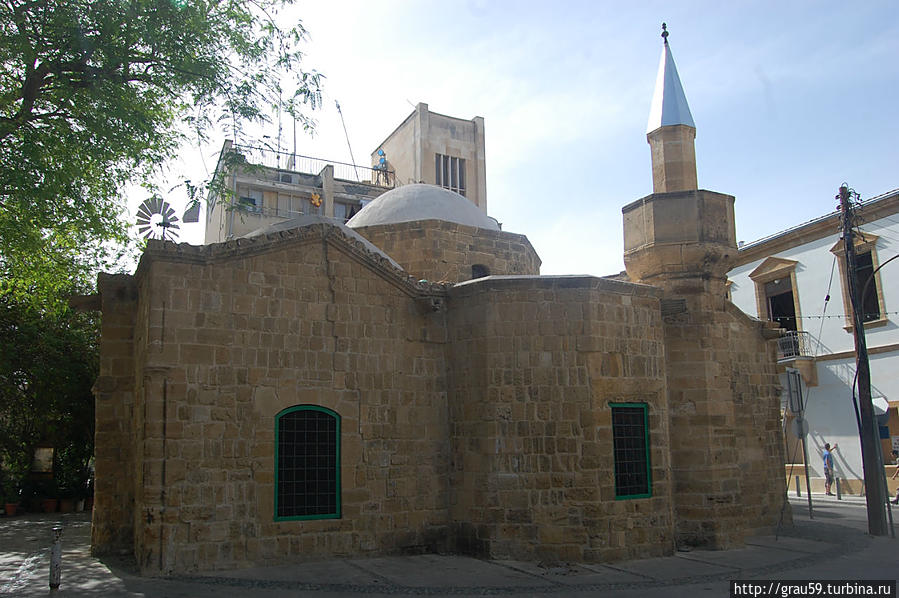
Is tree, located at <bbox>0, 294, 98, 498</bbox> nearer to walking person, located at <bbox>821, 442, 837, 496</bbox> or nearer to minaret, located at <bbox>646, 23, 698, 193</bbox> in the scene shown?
minaret, located at <bbox>646, 23, 698, 193</bbox>

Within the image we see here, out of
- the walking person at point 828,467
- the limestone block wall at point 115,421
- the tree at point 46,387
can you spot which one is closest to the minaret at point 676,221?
the limestone block wall at point 115,421

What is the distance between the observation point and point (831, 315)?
21.5 m

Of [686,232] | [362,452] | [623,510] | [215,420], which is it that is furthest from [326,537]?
[686,232]

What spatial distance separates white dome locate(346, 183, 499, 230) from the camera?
14547 millimetres

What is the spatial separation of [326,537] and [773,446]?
8450mm

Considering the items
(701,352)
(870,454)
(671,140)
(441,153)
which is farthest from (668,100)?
(441,153)

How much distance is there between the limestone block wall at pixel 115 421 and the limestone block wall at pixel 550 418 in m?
4.73

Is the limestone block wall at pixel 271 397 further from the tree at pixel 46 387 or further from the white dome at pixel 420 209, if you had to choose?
the tree at pixel 46 387

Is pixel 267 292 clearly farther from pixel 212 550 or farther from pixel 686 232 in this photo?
pixel 686 232

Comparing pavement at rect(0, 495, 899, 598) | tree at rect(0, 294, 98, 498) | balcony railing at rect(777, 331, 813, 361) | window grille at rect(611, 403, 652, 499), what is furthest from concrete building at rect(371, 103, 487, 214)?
pavement at rect(0, 495, 899, 598)

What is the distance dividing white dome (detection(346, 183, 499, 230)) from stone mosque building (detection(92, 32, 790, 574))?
393 centimetres

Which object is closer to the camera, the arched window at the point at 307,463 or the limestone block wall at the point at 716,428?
the arched window at the point at 307,463

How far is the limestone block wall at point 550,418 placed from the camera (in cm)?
976

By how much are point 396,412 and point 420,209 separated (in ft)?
17.9
